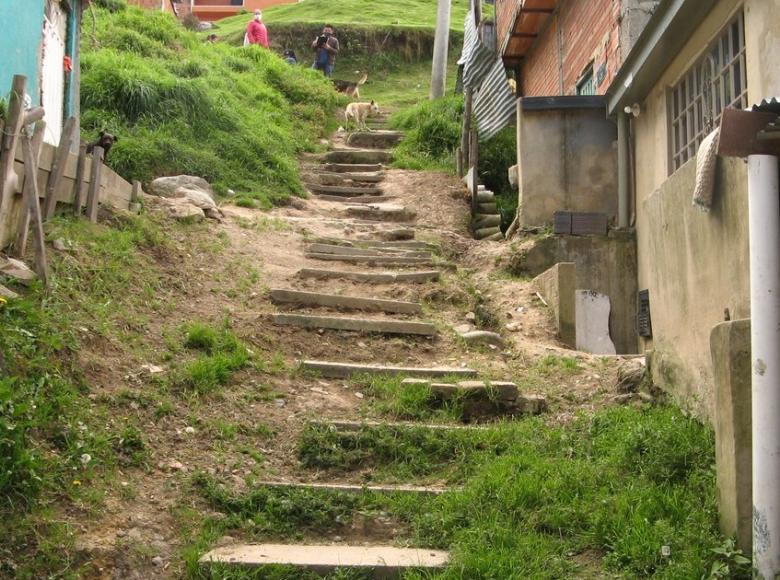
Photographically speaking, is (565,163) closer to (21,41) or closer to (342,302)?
(342,302)

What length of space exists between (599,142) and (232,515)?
7.59 metres

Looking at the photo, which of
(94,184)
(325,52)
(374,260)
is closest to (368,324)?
(374,260)

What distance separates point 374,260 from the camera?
10711 mm

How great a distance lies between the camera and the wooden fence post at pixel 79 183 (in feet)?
25.4

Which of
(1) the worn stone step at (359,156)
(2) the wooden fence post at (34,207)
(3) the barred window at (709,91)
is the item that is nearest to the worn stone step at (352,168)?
(1) the worn stone step at (359,156)

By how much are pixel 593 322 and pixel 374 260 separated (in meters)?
2.86

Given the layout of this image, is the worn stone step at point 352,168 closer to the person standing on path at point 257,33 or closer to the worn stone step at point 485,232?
the worn stone step at point 485,232

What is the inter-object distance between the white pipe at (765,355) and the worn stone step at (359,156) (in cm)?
1295

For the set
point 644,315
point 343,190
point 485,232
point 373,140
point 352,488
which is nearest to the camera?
point 352,488

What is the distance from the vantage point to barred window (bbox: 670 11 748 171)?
7.29m

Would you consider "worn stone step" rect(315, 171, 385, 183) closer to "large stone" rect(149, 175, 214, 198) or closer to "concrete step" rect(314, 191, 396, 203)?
"concrete step" rect(314, 191, 396, 203)

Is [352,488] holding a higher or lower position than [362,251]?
lower

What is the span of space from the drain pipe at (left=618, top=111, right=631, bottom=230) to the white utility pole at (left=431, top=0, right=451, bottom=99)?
11629 mm

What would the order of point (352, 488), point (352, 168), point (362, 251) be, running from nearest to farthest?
point (352, 488)
point (362, 251)
point (352, 168)
